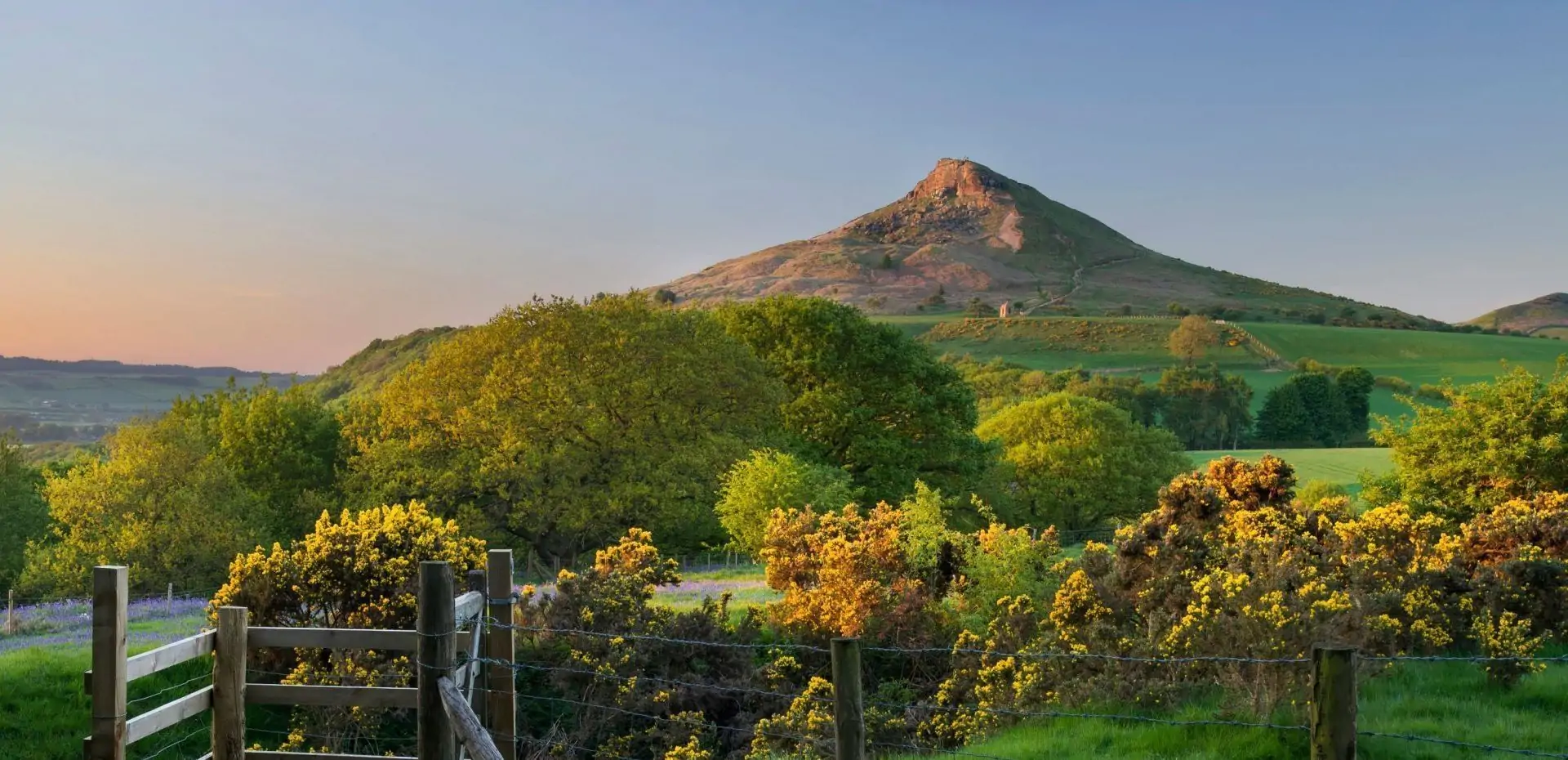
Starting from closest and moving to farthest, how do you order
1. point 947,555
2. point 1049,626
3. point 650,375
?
1. point 1049,626
2. point 947,555
3. point 650,375

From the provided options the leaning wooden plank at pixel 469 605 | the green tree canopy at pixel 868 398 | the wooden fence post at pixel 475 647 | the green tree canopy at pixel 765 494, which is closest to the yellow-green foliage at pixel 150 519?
the green tree canopy at pixel 765 494

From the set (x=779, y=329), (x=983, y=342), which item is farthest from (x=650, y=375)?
(x=983, y=342)

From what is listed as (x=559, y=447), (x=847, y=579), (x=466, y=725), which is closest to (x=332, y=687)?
(x=466, y=725)

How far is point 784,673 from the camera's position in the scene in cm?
1578

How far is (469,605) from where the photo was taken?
24.8 feet

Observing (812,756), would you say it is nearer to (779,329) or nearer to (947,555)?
(947,555)

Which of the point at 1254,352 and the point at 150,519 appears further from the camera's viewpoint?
the point at 1254,352

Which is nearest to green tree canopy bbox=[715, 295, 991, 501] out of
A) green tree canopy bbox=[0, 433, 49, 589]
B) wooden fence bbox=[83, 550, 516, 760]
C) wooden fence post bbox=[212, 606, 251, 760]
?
green tree canopy bbox=[0, 433, 49, 589]

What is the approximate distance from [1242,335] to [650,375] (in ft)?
431

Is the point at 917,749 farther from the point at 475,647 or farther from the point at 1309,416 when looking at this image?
the point at 1309,416

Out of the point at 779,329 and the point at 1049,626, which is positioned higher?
the point at 779,329

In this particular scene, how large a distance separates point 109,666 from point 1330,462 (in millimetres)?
87257

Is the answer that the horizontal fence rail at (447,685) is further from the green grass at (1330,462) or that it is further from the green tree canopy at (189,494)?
the green grass at (1330,462)

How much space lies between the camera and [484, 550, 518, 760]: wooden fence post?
7.70 meters
